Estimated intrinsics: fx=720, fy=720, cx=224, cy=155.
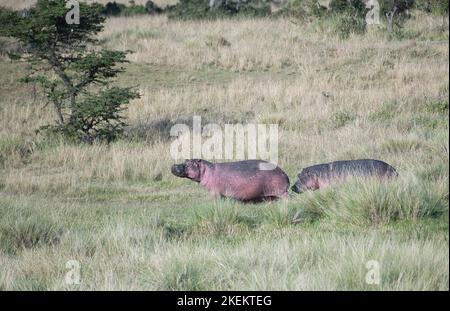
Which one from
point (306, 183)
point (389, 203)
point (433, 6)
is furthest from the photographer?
point (433, 6)

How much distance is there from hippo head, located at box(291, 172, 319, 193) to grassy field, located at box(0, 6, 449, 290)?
705 mm

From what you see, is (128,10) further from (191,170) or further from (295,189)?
(295,189)

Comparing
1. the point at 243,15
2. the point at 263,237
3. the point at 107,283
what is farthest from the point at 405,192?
the point at 243,15

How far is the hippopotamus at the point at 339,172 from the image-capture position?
876 centimetres

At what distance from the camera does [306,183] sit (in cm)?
936

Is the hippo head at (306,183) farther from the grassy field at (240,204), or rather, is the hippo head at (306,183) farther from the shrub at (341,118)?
the shrub at (341,118)

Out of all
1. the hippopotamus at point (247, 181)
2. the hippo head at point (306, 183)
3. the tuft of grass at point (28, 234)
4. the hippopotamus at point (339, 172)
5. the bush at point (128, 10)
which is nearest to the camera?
the tuft of grass at point (28, 234)

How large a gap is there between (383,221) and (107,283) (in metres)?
2.89

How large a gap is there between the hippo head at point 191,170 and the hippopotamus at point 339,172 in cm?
148

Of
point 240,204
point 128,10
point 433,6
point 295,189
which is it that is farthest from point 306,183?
point 128,10

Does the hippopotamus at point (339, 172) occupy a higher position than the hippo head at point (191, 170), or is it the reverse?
the hippopotamus at point (339, 172)

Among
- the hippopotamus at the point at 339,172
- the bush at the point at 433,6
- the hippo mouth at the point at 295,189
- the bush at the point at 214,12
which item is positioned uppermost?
the bush at the point at 433,6

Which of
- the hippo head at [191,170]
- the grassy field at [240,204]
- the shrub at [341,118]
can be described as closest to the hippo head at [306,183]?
the grassy field at [240,204]

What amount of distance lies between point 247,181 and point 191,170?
1.17 m
